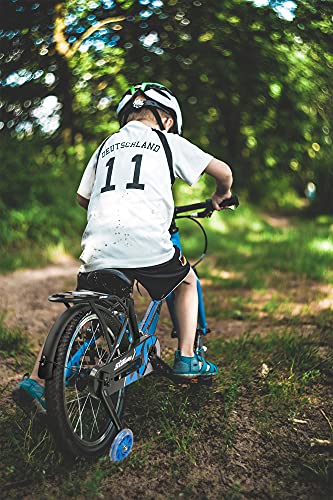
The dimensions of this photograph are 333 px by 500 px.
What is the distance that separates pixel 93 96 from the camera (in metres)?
7.85

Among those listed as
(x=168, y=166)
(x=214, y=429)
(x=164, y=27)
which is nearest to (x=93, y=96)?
(x=164, y=27)

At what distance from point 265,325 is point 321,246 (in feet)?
10.2

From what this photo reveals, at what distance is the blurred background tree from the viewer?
4.59 m

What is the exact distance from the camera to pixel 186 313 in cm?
267

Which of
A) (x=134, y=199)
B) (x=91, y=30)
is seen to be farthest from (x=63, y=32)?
(x=134, y=199)

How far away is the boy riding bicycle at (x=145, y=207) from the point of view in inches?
93.2

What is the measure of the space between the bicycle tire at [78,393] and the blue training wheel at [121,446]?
0.09 meters

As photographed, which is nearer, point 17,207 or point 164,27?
point 164,27

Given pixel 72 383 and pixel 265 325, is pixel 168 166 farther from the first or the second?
pixel 265 325

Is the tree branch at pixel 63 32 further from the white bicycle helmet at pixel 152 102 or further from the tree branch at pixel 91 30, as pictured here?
the white bicycle helmet at pixel 152 102

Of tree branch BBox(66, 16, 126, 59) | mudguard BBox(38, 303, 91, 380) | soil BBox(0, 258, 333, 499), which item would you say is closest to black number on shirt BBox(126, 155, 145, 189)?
mudguard BBox(38, 303, 91, 380)

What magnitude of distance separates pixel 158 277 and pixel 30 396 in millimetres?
738

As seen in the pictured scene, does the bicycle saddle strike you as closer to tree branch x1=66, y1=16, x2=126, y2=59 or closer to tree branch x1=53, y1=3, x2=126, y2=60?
tree branch x1=53, y1=3, x2=126, y2=60

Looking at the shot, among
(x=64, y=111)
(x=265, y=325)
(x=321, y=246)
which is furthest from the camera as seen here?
(x=64, y=111)
